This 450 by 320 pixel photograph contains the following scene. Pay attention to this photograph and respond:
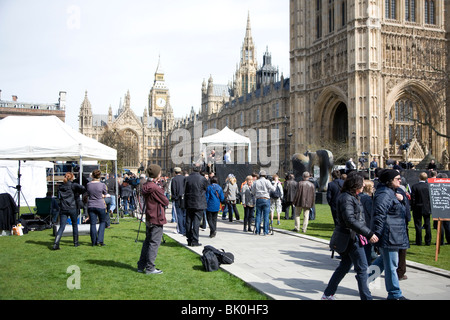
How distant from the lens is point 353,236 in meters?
5.68

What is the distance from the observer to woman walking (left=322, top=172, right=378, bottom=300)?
558 cm

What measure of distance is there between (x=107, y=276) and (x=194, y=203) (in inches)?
140

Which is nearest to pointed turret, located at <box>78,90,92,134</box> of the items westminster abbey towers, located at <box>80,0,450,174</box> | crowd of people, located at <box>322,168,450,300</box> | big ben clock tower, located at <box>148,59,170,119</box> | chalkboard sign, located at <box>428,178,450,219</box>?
big ben clock tower, located at <box>148,59,170,119</box>

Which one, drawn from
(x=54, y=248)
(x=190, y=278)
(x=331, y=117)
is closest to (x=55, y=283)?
(x=190, y=278)

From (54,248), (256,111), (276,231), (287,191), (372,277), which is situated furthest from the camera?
(256,111)

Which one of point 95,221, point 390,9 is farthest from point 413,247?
point 390,9

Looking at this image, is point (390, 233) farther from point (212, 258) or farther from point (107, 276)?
point (107, 276)

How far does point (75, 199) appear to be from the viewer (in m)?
10.3

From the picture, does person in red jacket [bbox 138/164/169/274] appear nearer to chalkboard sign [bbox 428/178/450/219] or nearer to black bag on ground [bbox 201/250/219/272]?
black bag on ground [bbox 201/250/219/272]

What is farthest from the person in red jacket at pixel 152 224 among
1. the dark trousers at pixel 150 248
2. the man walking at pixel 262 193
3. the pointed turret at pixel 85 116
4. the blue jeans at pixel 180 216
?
the pointed turret at pixel 85 116

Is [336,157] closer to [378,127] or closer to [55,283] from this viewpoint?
[378,127]

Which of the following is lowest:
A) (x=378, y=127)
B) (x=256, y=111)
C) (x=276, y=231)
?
(x=276, y=231)

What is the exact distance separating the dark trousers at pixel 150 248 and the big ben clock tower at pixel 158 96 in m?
134
